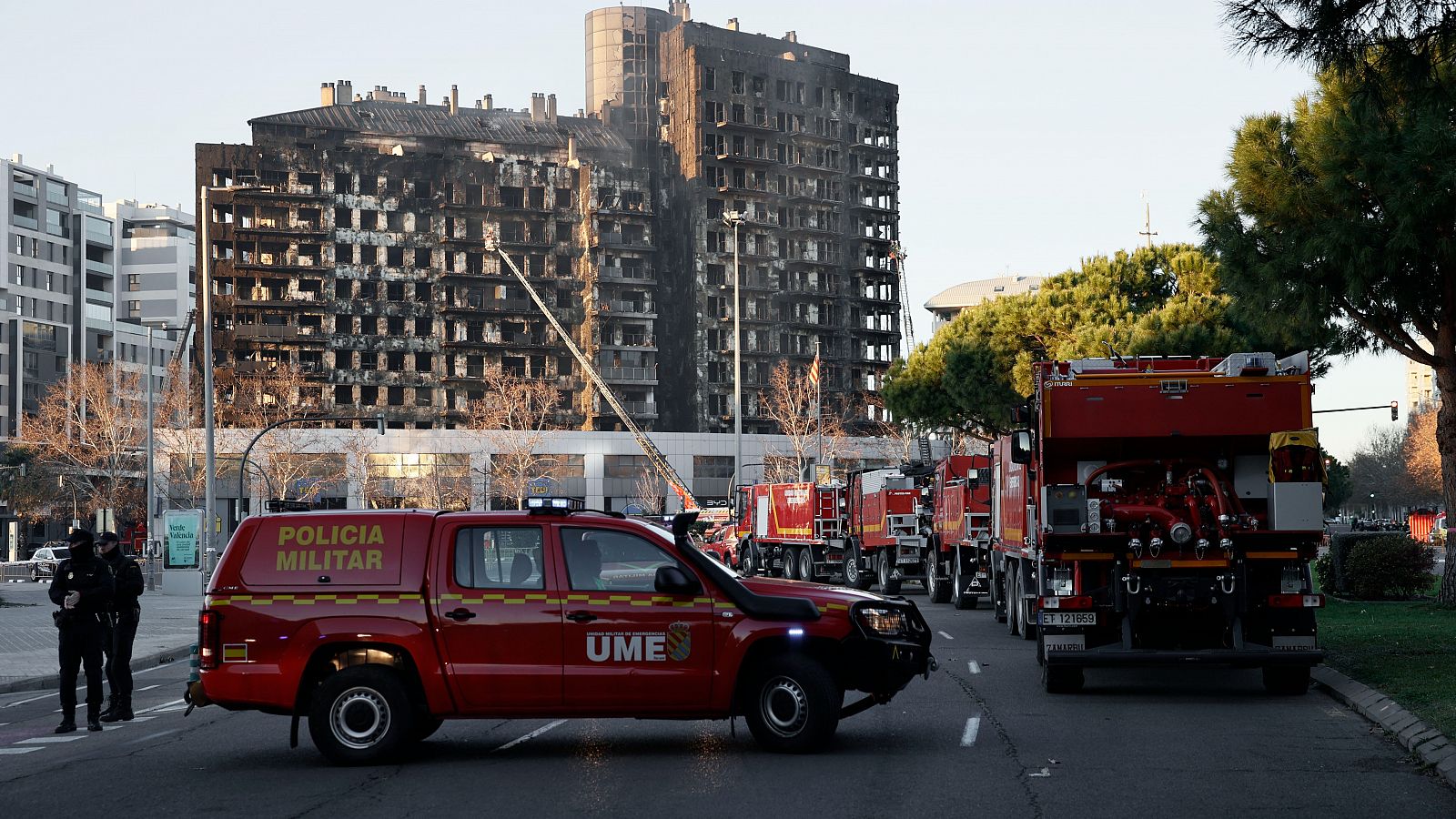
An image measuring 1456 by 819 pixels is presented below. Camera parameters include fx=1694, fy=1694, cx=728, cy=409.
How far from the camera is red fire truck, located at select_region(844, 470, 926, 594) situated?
1521 inches

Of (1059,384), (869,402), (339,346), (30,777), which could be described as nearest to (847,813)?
(30,777)

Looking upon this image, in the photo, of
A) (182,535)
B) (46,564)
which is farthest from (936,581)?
(46,564)

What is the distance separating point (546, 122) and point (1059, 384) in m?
A: 124

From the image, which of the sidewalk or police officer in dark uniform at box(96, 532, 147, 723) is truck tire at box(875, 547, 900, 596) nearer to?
the sidewalk

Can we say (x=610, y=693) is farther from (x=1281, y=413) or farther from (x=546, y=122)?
(x=546, y=122)

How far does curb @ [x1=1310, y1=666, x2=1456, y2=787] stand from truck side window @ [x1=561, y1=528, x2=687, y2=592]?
5.39 meters

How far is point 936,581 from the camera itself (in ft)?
121

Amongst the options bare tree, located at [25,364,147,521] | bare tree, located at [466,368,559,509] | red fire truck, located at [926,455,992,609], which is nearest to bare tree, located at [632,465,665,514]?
bare tree, located at [466,368,559,509]

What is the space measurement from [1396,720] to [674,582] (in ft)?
20.4

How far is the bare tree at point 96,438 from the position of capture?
8575cm

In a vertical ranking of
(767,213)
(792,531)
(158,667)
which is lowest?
(158,667)

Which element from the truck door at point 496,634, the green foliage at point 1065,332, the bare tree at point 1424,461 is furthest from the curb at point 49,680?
the bare tree at point 1424,461

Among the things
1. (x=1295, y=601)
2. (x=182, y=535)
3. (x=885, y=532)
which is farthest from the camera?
(x=182, y=535)

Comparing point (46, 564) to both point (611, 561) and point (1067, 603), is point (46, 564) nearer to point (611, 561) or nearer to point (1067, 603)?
point (1067, 603)
